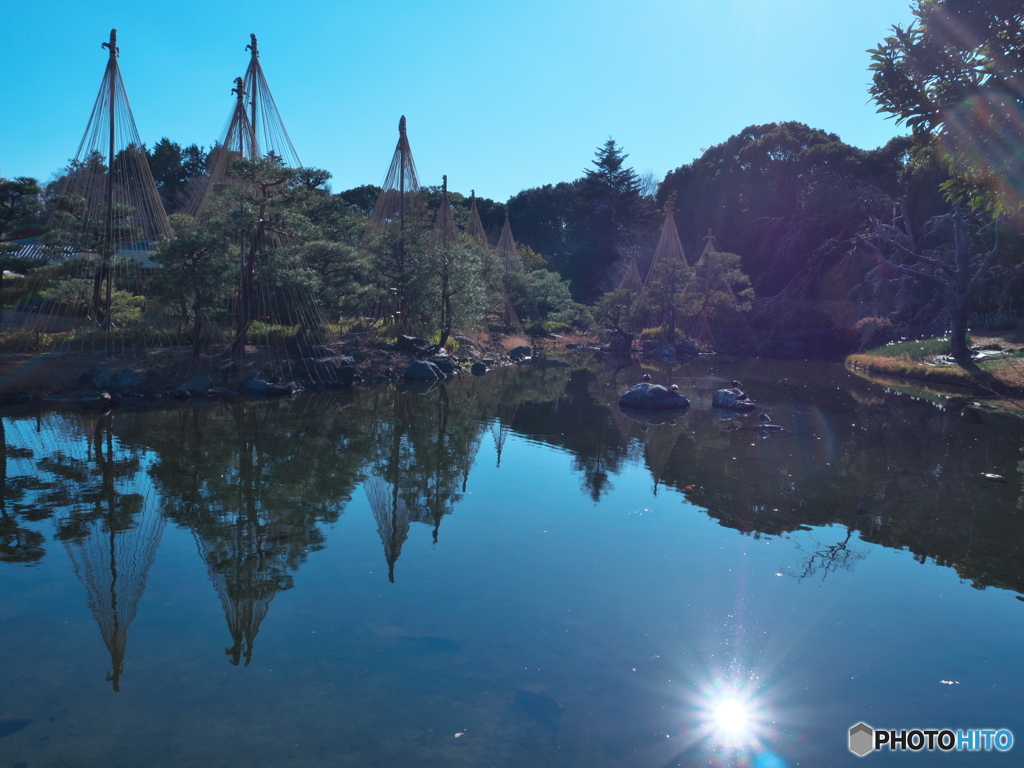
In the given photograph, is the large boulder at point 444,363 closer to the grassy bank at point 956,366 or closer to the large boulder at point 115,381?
the large boulder at point 115,381

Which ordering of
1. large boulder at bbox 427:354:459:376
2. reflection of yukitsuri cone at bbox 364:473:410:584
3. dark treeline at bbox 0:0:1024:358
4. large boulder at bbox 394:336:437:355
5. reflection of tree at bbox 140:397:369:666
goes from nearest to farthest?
1. reflection of tree at bbox 140:397:369:666
2. reflection of yukitsuri cone at bbox 364:473:410:584
3. dark treeline at bbox 0:0:1024:358
4. large boulder at bbox 427:354:459:376
5. large boulder at bbox 394:336:437:355

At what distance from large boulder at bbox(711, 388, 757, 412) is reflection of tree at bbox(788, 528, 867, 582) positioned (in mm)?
10451

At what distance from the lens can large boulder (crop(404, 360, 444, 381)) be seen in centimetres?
2394

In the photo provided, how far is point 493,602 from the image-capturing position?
643cm

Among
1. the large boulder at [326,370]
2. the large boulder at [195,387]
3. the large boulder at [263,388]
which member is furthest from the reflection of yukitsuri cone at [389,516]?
the large boulder at [326,370]

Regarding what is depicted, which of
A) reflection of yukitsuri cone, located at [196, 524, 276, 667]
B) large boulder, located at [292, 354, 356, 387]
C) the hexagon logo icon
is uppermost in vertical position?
large boulder, located at [292, 354, 356, 387]

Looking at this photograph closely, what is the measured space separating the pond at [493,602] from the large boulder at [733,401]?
533 centimetres

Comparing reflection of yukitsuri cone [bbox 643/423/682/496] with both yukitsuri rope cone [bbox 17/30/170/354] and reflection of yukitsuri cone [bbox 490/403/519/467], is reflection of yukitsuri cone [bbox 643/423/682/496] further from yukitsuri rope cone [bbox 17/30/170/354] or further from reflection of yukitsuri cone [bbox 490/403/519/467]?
yukitsuri rope cone [bbox 17/30/170/354]

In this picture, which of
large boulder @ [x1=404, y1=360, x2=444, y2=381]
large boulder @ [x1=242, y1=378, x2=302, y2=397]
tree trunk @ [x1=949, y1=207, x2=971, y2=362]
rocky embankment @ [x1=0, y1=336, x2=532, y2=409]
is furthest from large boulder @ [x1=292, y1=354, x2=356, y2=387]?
tree trunk @ [x1=949, y1=207, x2=971, y2=362]

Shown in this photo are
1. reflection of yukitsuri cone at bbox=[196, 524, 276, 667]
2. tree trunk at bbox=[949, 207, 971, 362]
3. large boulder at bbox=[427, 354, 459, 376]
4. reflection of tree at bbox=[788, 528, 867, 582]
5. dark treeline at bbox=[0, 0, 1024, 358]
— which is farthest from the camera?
large boulder at bbox=[427, 354, 459, 376]

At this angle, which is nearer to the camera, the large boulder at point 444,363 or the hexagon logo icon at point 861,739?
the hexagon logo icon at point 861,739

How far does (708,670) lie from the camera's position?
5.36 meters

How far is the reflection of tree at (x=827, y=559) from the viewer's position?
738 centimetres

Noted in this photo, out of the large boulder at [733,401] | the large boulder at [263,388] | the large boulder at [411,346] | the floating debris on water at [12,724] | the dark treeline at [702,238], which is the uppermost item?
the dark treeline at [702,238]
